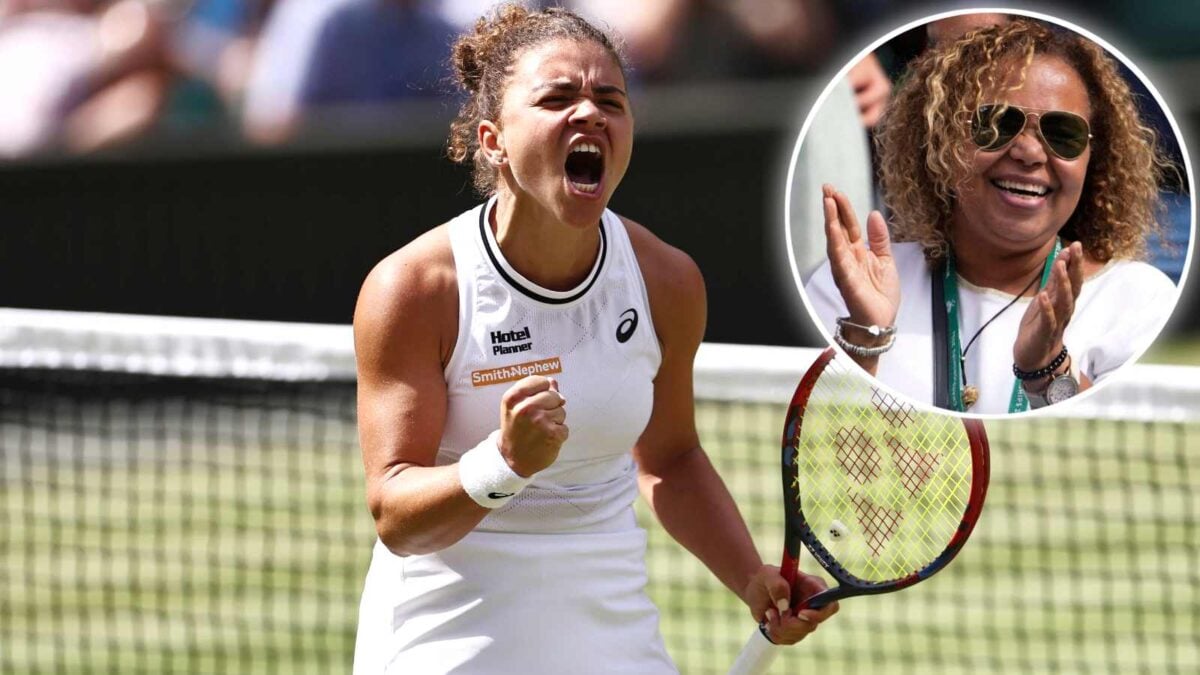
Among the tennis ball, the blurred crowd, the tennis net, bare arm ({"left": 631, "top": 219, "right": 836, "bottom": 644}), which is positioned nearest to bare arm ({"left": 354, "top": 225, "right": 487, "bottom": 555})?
bare arm ({"left": 631, "top": 219, "right": 836, "bottom": 644})

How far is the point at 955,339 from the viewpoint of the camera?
98.3 inches

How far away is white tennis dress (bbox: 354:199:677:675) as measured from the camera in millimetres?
2707

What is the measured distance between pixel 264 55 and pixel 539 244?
669 centimetres

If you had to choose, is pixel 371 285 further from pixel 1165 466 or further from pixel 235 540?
pixel 1165 466

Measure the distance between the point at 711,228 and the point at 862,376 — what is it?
6.18m

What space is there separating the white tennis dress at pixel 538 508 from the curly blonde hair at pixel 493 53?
0.15m

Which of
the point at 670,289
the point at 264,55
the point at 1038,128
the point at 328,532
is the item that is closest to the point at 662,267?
the point at 670,289

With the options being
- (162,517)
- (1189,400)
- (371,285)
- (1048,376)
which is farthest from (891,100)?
(162,517)

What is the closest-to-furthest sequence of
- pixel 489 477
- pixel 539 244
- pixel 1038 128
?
pixel 1038 128 → pixel 489 477 → pixel 539 244

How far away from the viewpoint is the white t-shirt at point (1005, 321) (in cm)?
243

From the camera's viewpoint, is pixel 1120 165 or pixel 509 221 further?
pixel 509 221

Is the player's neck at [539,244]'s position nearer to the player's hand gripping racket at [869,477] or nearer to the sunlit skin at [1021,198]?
the player's hand gripping racket at [869,477]

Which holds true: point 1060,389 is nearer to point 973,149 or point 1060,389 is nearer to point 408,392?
point 973,149

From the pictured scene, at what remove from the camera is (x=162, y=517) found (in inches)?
272
